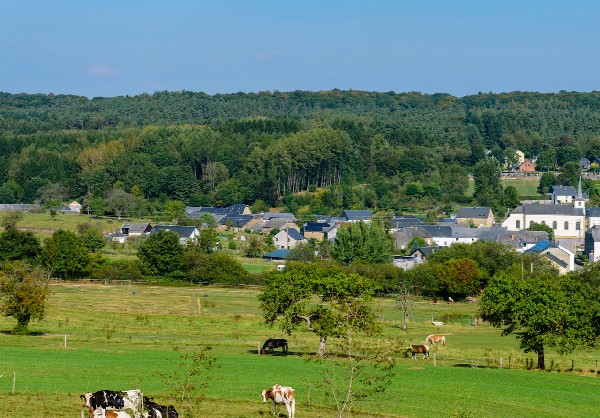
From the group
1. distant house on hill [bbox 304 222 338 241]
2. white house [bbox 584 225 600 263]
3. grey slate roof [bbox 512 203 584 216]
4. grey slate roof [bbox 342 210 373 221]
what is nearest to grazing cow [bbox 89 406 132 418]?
white house [bbox 584 225 600 263]

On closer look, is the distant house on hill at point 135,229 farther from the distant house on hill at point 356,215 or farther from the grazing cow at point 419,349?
the grazing cow at point 419,349

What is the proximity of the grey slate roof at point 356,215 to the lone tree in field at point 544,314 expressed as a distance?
85.8 m

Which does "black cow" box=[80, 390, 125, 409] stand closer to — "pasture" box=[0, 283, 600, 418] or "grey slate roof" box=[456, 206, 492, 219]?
"pasture" box=[0, 283, 600, 418]

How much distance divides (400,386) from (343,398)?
384cm

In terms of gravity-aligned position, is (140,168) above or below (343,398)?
above

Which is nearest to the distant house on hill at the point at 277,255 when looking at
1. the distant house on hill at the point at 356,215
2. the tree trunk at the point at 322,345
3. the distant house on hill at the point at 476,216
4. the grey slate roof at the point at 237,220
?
the grey slate roof at the point at 237,220

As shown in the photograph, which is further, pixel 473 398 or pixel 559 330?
pixel 559 330

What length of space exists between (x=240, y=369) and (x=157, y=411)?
1054 centimetres

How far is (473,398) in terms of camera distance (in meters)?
30.6

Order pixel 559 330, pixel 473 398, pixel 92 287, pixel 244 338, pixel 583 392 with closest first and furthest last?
pixel 473 398 < pixel 583 392 < pixel 559 330 < pixel 244 338 < pixel 92 287

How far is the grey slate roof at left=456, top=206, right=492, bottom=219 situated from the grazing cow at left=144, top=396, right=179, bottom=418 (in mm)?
107029

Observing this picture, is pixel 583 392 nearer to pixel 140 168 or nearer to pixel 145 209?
pixel 145 209

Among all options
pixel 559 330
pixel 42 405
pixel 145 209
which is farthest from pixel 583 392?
pixel 145 209

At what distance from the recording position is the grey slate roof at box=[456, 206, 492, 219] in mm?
129125
